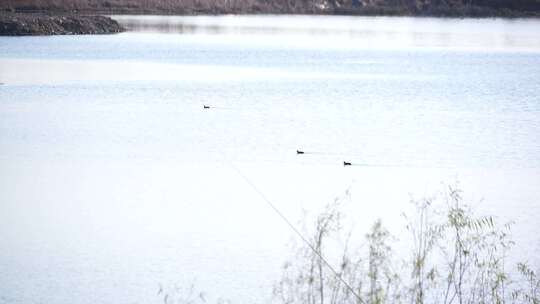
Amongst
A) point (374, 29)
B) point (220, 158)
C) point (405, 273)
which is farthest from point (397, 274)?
point (374, 29)

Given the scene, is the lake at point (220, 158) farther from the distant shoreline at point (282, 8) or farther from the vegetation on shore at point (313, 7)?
the vegetation on shore at point (313, 7)

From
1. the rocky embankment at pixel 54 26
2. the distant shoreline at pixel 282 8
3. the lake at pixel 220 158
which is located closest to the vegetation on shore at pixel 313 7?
the distant shoreline at pixel 282 8

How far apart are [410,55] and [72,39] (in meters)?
12.1

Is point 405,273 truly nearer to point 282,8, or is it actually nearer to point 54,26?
point 54,26

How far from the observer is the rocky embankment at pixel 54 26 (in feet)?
126

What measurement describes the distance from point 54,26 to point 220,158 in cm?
2966

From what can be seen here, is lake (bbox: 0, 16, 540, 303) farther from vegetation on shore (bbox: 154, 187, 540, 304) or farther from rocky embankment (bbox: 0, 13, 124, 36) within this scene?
rocky embankment (bbox: 0, 13, 124, 36)

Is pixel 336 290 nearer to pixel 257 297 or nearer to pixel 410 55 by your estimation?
pixel 257 297

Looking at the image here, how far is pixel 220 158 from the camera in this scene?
1218 centimetres

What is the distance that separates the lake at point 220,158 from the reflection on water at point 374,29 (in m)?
8.67

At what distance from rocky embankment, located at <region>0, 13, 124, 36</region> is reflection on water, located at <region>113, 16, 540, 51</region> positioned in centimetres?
298

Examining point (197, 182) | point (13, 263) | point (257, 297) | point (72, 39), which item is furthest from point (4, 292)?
point (72, 39)

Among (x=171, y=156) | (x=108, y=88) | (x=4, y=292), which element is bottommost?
(x=108, y=88)

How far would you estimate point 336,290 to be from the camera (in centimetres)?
661
